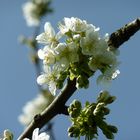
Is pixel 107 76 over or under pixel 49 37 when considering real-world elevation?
under

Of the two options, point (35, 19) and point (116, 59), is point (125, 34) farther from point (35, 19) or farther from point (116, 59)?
point (35, 19)

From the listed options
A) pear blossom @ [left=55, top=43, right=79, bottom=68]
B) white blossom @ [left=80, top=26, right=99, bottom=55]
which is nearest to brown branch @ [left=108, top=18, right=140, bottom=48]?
white blossom @ [left=80, top=26, right=99, bottom=55]

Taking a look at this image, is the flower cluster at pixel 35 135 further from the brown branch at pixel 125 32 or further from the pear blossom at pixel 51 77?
the brown branch at pixel 125 32

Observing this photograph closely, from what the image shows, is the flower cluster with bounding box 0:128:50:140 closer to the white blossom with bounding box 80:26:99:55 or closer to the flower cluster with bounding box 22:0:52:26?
the white blossom with bounding box 80:26:99:55

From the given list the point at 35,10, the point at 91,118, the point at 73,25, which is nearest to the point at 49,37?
the point at 73,25

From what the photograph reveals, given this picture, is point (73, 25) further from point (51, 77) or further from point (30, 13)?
point (30, 13)

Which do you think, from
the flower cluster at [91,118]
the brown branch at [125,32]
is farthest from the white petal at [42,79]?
the brown branch at [125,32]
